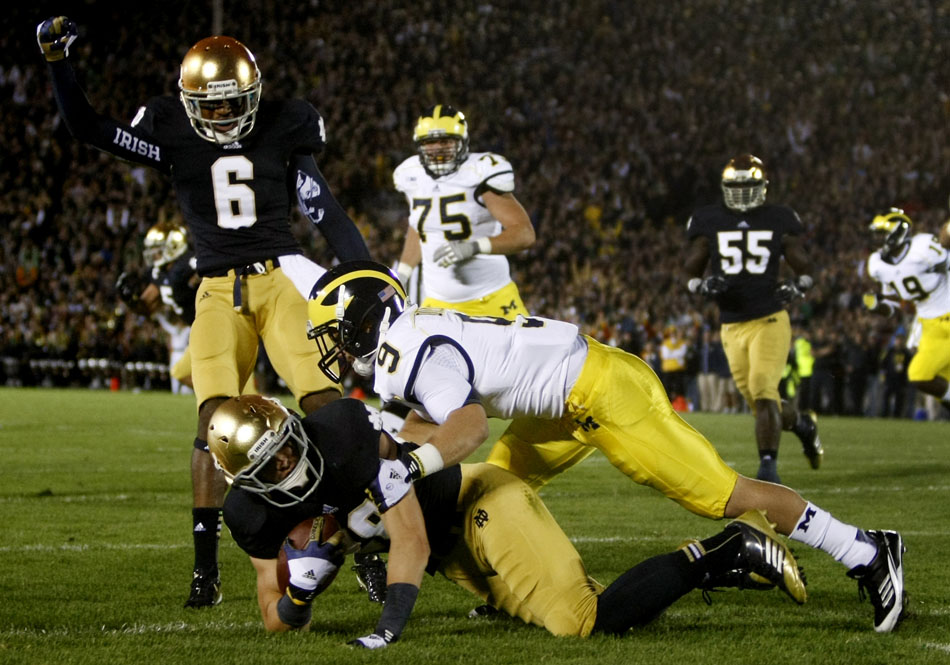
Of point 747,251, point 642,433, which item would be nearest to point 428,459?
point 642,433

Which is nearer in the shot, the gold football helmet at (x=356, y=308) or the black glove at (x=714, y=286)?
the gold football helmet at (x=356, y=308)

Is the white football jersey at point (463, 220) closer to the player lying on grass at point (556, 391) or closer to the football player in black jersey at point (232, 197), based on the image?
the football player in black jersey at point (232, 197)

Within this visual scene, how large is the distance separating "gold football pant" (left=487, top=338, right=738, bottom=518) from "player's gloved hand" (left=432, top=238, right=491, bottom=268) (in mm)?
2321

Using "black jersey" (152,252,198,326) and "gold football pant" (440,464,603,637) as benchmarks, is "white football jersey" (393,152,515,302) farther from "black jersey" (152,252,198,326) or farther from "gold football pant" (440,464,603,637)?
"gold football pant" (440,464,603,637)

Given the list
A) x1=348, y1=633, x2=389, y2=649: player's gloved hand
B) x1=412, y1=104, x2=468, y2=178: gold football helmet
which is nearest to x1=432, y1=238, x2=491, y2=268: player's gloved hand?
x1=412, y1=104, x2=468, y2=178: gold football helmet

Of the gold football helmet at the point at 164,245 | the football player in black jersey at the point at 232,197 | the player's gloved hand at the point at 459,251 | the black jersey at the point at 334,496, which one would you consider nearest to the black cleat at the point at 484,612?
the black jersey at the point at 334,496

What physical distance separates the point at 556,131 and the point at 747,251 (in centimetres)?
1491

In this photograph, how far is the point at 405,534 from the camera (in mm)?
3254

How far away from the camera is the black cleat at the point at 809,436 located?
7.98 metres

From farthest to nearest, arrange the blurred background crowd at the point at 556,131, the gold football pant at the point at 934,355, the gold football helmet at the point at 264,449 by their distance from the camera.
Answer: the blurred background crowd at the point at 556,131 < the gold football pant at the point at 934,355 < the gold football helmet at the point at 264,449

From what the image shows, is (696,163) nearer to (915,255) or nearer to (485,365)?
(915,255)

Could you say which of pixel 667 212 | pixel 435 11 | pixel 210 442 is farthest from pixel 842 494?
pixel 435 11

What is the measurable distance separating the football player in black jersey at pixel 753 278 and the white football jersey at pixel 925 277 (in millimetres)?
1585

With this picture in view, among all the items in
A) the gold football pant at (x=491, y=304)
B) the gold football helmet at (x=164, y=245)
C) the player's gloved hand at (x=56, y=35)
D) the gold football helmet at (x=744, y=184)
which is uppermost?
the player's gloved hand at (x=56, y=35)
